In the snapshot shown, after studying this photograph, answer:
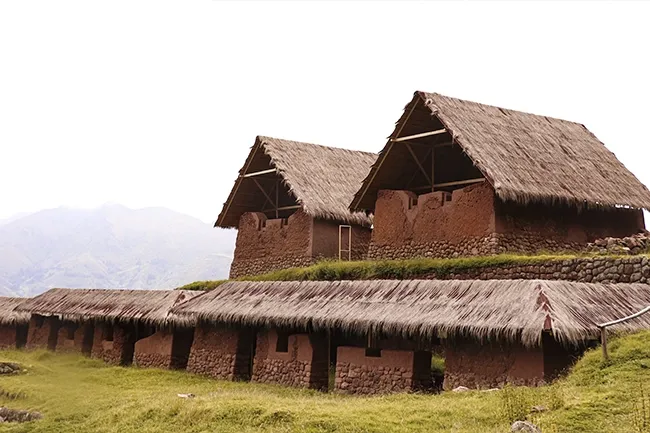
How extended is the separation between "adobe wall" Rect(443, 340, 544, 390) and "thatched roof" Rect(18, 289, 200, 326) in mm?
7404

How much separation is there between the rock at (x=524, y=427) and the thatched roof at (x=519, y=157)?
26.6ft

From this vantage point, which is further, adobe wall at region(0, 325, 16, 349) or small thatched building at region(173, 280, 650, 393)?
adobe wall at region(0, 325, 16, 349)

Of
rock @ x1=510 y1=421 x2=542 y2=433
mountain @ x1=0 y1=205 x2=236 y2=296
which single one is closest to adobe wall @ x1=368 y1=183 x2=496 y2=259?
rock @ x1=510 y1=421 x2=542 y2=433

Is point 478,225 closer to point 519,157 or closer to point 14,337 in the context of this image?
point 519,157

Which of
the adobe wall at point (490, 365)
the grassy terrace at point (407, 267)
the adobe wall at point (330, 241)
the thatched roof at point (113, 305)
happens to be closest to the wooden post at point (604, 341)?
the adobe wall at point (490, 365)

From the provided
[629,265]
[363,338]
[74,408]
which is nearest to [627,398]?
[629,265]

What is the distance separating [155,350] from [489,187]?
893 cm

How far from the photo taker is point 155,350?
66.0 feet

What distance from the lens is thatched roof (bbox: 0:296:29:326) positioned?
80.5 ft

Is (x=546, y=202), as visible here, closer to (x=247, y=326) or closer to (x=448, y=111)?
(x=448, y=111)

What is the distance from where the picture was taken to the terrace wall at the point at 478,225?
59.1 ft

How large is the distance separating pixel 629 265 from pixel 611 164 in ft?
21.7

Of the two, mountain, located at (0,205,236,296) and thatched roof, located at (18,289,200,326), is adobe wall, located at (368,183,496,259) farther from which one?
mountain, located at (0,205,236,296)

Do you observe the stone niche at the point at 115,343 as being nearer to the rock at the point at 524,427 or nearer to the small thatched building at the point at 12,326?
the small thatched building at the point at 12,326
